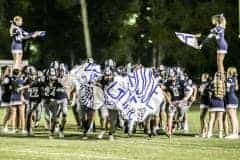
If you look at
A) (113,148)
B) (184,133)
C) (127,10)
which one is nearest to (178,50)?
(127,10)

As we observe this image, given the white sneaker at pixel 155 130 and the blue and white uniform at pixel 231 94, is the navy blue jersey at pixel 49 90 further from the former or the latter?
the blue and white uniform at pixel 231 94

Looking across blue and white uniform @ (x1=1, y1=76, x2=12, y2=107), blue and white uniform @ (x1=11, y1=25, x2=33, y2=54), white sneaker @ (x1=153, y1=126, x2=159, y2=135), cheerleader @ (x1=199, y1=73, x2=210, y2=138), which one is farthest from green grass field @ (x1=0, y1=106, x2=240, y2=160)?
blue and white uniform @ (x1=11, y1=25, x2=33, y2=54)

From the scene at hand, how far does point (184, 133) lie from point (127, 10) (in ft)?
127

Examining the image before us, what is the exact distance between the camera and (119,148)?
57.5 ft

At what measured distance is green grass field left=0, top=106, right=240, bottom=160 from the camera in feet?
51.9

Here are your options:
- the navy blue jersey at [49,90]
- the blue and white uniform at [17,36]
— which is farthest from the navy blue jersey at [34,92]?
the blue and white uniform at [17,36]

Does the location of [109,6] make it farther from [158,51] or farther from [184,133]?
[184,133]

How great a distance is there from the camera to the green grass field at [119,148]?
15.8 m

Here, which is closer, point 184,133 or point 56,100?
point 56,100

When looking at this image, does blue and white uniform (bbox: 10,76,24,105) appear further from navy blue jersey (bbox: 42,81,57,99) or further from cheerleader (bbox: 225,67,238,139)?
cheerleader (bbox: 225,67,238,139)

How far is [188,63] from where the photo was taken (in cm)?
6050

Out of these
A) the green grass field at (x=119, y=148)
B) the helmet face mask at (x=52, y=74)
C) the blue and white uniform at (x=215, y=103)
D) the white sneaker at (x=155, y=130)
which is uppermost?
the helmet face mask at (x=52, y=74)

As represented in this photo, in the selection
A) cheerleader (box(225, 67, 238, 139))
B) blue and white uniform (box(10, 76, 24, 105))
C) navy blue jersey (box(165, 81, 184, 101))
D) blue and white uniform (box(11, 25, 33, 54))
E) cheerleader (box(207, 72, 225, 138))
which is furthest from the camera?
blue and white uniform (box(11, 25, 33, 54))

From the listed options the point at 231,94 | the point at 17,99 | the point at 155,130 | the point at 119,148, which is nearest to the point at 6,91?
the point at 17,99
